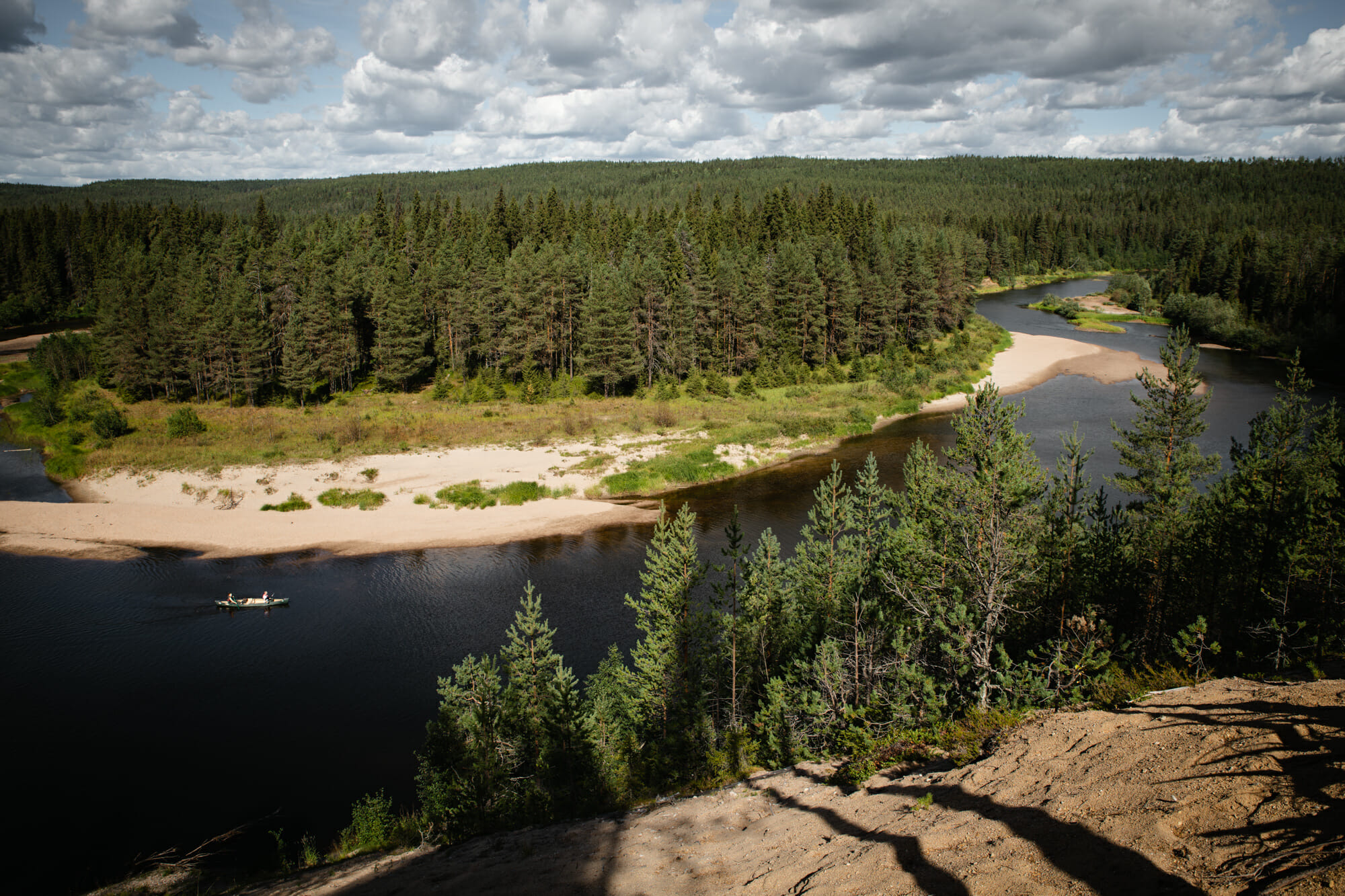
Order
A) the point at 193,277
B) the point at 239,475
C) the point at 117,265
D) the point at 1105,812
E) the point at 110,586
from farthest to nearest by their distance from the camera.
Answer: the point at 117,265 < the point at 193,277 < the point at 239,475 < the point at 110,586 < the point at 1105,812

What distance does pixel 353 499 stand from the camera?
4278cm

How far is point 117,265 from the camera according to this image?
276ft

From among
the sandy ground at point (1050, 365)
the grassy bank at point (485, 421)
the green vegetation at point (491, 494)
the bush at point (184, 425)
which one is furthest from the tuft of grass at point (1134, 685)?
the bush at point (184, 425)

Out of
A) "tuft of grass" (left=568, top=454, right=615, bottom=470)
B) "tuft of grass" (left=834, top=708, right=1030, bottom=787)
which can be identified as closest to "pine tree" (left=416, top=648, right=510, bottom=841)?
"tuft of grass" (left=834, top=708, right=1030, bottom=787)

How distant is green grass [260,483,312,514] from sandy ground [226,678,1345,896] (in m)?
30.3

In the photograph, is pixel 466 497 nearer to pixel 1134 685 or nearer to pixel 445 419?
pixel 445 419

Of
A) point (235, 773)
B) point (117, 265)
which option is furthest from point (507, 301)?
point (235, 773)

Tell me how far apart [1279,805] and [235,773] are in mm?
24347

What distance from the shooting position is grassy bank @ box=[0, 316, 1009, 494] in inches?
1940

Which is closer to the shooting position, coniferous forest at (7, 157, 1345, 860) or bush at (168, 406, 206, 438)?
coniferous forest at (7, 157, 1345, 860)

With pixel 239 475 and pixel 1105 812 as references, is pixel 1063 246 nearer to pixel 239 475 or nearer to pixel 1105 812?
pixel 239 475

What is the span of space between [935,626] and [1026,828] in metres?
7.38

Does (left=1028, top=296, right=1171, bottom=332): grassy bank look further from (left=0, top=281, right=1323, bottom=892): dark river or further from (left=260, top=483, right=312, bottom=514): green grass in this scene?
(left=260, top=483, right=312, bottom=514): green grass

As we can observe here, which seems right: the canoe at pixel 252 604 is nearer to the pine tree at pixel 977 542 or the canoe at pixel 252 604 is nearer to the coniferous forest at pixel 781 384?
the coniferous forest at pixel 781 384
